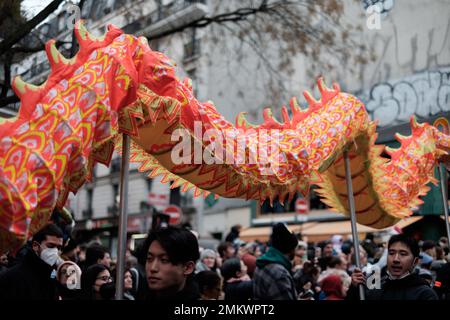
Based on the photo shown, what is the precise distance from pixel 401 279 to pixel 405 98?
12758 mm

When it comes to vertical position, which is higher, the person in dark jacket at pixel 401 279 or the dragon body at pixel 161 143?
the dragon body at pixel 161 143

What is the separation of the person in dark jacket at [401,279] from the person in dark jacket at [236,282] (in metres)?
1.12

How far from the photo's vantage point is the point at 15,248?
6.66 feet

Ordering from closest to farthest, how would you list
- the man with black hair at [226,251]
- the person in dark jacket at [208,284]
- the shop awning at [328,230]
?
the person in dark jacket at [208,284] < the man with black hair at [226,251] < the shop awning at [328,230]

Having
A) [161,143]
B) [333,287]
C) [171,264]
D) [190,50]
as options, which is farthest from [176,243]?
[190,50]

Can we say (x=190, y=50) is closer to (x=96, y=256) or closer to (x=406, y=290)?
(x=96, y=256)

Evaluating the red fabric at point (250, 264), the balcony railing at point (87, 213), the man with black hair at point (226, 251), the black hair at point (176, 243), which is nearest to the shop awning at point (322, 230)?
the man with black hair at point (226, 251)

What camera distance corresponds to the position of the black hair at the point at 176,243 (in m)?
2.53

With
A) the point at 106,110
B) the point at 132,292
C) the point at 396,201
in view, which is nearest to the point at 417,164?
the point at 396,201

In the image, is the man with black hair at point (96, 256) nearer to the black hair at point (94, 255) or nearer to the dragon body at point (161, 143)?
the black hair at point (94, 255)

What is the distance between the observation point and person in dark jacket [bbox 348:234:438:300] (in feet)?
10.9

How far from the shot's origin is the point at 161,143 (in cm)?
275

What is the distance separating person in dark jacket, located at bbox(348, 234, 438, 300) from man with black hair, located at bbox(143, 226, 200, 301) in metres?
1.40
